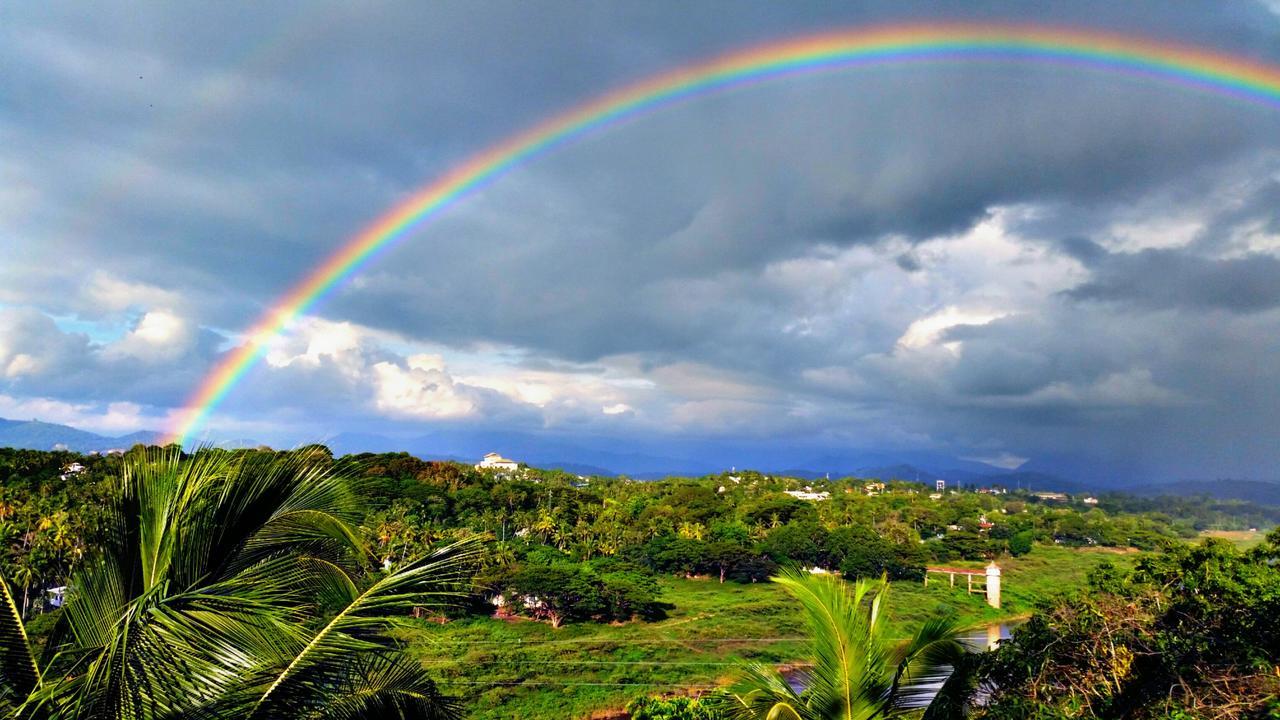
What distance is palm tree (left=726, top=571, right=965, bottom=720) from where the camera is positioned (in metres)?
5.54

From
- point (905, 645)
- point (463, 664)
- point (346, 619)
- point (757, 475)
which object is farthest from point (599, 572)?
point (757, 475)

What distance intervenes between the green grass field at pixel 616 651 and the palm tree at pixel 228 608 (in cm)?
1672

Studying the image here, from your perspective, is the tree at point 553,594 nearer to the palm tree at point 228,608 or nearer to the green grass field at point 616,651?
the green grass field at point 616,651

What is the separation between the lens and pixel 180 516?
3.85 m

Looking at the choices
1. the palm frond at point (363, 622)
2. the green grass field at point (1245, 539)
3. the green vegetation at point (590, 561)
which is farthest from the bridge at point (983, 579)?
the palm frond at point (363, 622)

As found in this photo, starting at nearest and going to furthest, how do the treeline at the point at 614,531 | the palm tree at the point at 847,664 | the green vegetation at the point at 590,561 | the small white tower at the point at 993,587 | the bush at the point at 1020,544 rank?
the green vegetation at the point at 590,561 < the palm tree at the point at 847,664 < the treeline at the point at 614,531 < the small white tower at the point at 993,587 < the bush at the point at 1020,544

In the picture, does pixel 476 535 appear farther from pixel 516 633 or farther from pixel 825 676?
pixel 516 633

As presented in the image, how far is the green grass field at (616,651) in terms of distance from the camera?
2739cm

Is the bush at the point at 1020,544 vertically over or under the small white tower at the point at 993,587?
over

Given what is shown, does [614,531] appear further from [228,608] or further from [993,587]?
[228,608]

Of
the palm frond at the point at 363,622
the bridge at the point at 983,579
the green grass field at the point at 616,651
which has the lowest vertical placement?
the green grass field at the point at 616,651

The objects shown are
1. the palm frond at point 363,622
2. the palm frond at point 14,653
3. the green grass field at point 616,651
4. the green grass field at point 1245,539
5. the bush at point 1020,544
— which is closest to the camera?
the palm frond at point 363,622

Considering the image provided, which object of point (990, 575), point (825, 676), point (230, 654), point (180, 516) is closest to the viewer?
point (230, 654)

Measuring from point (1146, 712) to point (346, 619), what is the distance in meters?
7.05
